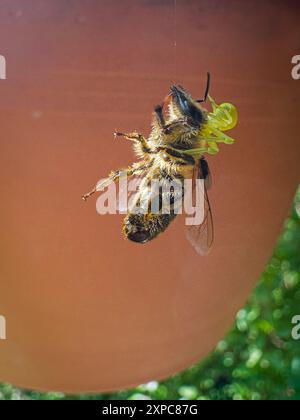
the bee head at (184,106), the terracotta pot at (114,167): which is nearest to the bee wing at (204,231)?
the terracotta pot at (114,167)

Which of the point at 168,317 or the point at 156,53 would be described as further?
the point at 168,317

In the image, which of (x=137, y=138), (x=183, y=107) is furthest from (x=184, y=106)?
(x=137, y=138)

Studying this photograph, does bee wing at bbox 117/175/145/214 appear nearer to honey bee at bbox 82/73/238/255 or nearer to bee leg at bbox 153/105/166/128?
honey bee at bbox 82/73/238/255

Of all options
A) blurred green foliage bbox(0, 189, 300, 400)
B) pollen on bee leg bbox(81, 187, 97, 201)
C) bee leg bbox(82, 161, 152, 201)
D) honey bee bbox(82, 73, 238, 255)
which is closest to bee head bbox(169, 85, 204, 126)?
honey bee bbox(82, 73, 238, 255)

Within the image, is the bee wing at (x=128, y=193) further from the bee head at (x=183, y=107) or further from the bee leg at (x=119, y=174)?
the bee head at (x=183, y=107)

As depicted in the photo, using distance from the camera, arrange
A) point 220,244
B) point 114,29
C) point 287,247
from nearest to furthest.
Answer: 1. point 114,29
2. point 220,244
3. point 287,247

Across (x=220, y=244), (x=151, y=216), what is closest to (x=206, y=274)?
(x=220, y=244)

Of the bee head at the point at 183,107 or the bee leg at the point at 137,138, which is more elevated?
the bee head at the point at 183,107

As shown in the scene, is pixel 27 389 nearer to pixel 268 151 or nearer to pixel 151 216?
pixel 151 216
